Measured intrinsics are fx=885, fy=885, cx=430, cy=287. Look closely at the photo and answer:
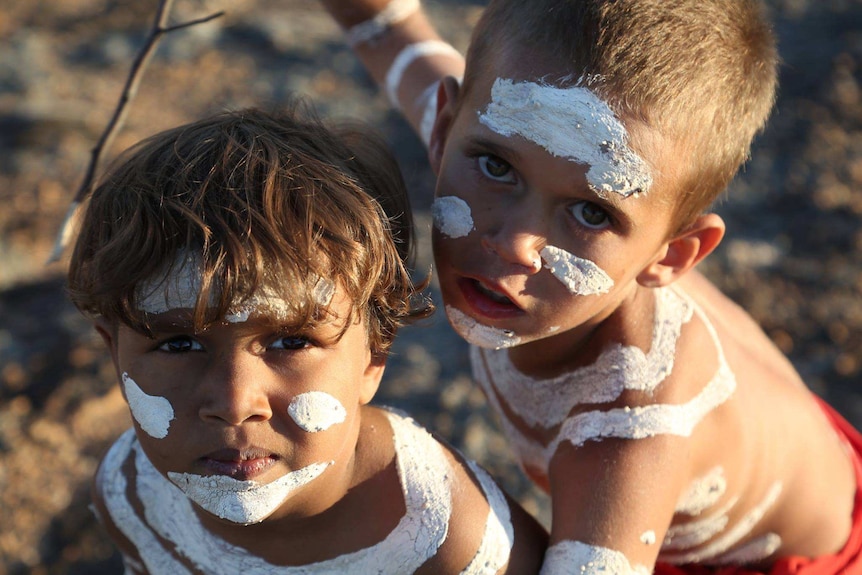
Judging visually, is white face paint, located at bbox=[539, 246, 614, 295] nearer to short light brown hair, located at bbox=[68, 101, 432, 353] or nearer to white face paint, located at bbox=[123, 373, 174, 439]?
short light brown hair, located at bbox=[68, 101, 432, 353]

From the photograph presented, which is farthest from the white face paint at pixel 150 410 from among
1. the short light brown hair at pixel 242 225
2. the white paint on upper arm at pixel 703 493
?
the white paint on upper arm at pixel 703 493

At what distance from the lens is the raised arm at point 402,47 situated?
238 centimetres

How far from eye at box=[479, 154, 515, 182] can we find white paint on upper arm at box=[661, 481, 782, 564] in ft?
3.27

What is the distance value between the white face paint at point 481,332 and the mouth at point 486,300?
0.10 ft

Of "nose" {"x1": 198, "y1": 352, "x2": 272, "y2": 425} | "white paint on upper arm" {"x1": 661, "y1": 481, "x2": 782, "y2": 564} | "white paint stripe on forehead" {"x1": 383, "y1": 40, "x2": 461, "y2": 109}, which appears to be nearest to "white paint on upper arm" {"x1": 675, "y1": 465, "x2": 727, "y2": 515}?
"white paint on upper arm" {"x1": 661, "y1": 481, "x2": 782, "y2": 564}

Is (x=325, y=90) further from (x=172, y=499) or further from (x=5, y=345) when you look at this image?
(x=172, y=499)

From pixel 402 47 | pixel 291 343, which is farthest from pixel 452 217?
pixel 402 47

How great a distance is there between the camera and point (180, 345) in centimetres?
135

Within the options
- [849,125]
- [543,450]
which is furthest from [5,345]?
[849,125]

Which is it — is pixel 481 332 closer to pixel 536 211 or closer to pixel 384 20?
pixel 536 211

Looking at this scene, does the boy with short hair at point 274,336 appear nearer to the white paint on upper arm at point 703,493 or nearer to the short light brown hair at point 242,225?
the short light brown hair at point 242,225

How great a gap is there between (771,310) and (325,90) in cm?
266

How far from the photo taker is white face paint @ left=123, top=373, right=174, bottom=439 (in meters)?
1.36

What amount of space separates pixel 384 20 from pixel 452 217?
0.97 m
